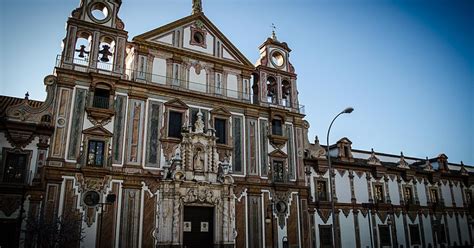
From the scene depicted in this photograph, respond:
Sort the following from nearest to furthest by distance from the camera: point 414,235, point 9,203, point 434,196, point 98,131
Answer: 1. point 9,203
2. point 98,131
3. point 414,235
4. point 434,196

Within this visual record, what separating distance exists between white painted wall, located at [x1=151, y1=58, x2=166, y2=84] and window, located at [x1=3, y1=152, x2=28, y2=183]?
9.95 metres

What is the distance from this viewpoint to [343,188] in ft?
112

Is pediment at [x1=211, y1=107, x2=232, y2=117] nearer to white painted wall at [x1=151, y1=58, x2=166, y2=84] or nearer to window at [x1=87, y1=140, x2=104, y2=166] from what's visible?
white painted wall at [x1=151, y1=58, x2=166, y2=84]

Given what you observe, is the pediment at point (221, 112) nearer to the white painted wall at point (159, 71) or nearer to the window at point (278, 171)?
the white painted wall at point (159, 71)

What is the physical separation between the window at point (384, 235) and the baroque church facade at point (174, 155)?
100 millimetres

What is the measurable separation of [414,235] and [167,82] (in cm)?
2869

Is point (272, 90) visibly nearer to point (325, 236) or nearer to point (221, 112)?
point (221, 112)

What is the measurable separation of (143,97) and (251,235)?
40.7 feet

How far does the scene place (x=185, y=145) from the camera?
26.5 metres

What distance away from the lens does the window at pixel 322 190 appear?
32594mm

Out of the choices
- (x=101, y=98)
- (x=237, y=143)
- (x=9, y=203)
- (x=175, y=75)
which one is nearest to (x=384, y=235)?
(x=237, y=143)

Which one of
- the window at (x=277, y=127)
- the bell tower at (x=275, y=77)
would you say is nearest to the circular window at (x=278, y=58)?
the bell tower at (x=275, y=77)

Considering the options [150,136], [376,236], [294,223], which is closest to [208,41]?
[150,136]

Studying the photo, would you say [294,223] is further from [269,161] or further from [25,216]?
[25,216]
